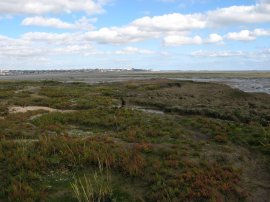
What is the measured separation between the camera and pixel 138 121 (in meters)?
23.1

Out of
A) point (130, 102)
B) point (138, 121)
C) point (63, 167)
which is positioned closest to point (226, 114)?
point (138, 121)

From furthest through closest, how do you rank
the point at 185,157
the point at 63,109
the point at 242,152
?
1. the point at 63,109
2. the point at 242,152
3. the point at 185,157

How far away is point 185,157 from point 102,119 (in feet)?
33.0

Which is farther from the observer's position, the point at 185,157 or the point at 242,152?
the point at 242,152

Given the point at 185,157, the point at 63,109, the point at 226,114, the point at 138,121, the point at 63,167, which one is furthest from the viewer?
the point at 63,109

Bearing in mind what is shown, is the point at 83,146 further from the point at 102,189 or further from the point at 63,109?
the point at 63,109

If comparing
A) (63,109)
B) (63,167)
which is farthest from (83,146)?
(63,109)

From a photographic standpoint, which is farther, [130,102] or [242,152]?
[130,102]

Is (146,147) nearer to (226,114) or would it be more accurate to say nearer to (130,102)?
(226,114)

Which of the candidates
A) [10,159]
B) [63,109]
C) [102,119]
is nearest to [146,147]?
[10,159]

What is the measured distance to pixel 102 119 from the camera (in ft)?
79.5

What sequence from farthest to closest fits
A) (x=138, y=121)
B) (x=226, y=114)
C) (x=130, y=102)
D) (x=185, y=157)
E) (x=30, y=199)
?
(x=130, y=102)
(x=226, y=114)
(x=138, y=121)
(x=185, y=157)
(x=30, y=199)

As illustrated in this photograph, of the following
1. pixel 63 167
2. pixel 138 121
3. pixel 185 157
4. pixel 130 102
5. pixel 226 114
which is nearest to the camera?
pixel 63 167

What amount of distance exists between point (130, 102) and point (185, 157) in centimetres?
2217
